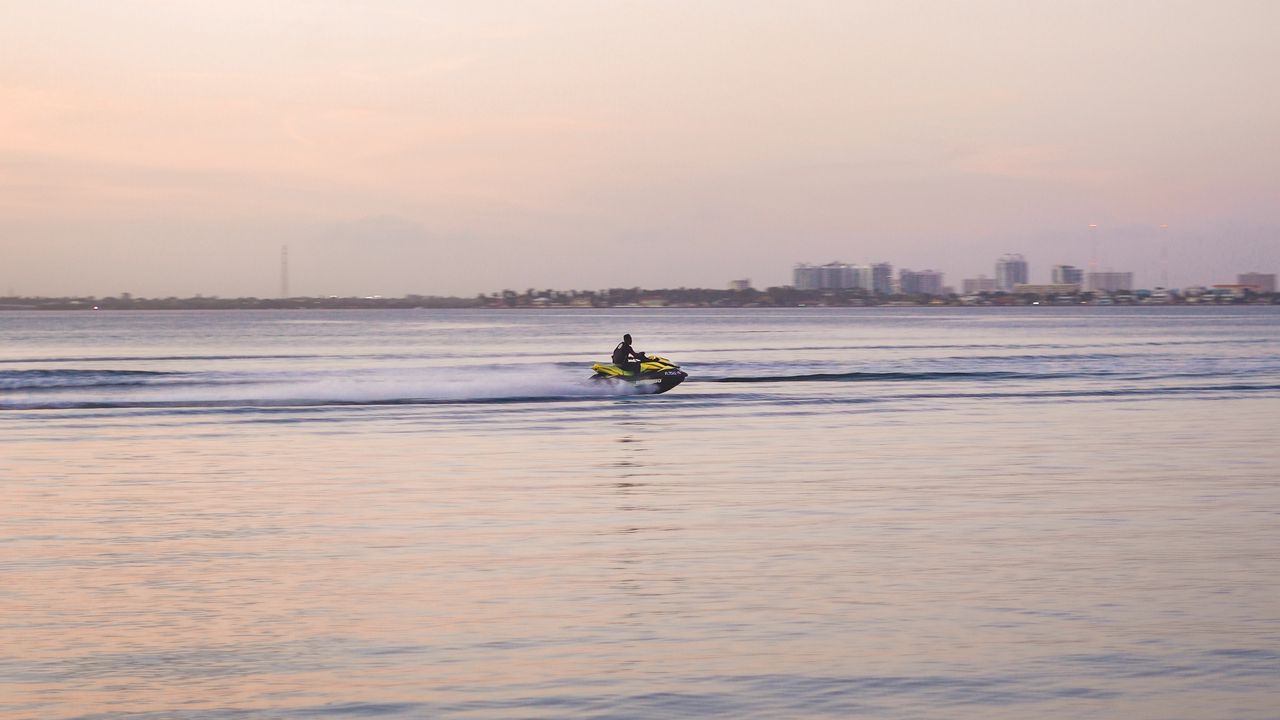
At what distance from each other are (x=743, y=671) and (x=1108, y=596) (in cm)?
420

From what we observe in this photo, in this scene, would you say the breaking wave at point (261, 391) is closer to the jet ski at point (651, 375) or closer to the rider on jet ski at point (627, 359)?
the jet ski at point (651, 375)

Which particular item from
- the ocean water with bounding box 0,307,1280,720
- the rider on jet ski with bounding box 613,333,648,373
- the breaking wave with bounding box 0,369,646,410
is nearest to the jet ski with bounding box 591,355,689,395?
the rider on jet ski with bounding box 613,333,648,373

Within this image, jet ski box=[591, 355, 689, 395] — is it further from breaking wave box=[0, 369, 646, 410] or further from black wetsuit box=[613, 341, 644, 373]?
breaking wave box=[0, 369, 646, 410]

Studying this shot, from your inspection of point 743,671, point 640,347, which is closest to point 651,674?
point 743,671

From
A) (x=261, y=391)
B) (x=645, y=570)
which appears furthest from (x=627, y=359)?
(x=645, y=570)

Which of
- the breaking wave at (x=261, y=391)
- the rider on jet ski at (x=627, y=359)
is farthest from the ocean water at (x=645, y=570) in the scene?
the breaking wave at (x=261, y=391)

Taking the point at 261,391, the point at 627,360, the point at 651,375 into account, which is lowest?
the point at 261,391

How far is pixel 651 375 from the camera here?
44.9 metres

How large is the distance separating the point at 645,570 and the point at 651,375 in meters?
30.5

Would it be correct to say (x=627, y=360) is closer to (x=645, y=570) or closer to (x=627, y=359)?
A: (x=627, y=359)

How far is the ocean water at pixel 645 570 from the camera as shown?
33.1 ft

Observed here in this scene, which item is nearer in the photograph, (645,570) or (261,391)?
(645,570)

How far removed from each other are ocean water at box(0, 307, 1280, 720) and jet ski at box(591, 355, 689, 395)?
11209 mm

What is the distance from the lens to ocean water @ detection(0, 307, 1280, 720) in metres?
10.1
